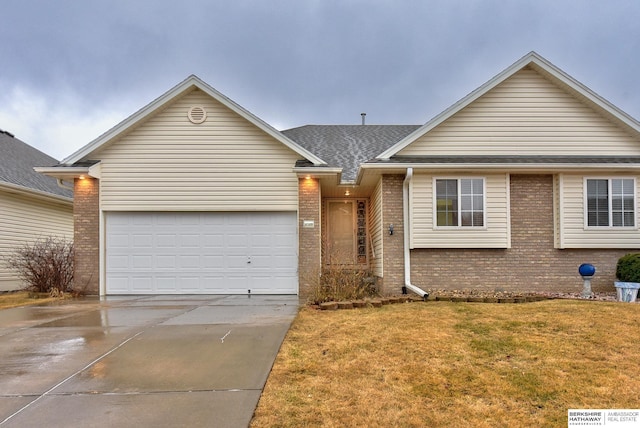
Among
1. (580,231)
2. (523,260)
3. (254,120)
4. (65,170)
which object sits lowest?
(523,260)

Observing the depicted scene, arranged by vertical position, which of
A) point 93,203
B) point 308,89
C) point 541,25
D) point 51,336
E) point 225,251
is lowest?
point 51,336

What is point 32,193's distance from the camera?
14.1 meters

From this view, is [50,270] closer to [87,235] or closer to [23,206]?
[87,235]

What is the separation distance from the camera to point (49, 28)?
22.1m

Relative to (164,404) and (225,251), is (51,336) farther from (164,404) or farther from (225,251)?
(225,251)

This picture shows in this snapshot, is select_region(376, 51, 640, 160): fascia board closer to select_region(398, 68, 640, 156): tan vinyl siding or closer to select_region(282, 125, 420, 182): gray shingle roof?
select_region(398, 68, 640, 156): tan vinyl siding

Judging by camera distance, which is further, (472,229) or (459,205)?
(459,205)

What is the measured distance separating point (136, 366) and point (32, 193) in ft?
40.6

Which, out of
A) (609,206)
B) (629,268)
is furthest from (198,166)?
(629,268)

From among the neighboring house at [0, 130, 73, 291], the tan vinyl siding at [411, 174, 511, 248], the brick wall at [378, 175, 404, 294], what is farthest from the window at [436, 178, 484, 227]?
the neighboring house at [0, 130, 73, 291]

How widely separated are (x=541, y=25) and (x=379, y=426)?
30796 mm

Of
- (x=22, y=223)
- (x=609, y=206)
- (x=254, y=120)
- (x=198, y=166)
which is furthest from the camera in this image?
(x=22, y=223)

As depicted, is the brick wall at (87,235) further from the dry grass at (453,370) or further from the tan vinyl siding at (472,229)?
the tan vinyl siding at (472,229)

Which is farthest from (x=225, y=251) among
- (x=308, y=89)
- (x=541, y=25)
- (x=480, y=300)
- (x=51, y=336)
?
(x=541, y=25)
